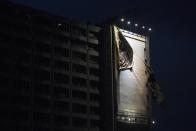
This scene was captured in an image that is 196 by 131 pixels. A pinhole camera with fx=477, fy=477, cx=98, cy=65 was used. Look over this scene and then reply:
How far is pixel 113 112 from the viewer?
7031 centimetres

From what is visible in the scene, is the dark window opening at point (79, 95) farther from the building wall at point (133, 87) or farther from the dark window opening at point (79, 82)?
the building wall at point (133, 87)

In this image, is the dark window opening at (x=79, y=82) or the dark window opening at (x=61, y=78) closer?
the dark window opening at (x=61, y=78)

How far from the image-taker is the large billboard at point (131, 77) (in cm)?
7225

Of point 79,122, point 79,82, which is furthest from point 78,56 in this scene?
point 79,122

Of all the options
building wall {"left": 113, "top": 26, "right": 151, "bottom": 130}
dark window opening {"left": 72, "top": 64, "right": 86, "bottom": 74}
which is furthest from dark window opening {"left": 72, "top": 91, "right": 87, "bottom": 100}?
building wall {"left": 113, "top": 26, "right": 151, "bottom": 130}

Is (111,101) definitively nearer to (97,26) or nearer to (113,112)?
(113,112)

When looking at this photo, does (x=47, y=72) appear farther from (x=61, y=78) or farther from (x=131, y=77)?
(x=131, y=77)

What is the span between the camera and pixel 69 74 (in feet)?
225

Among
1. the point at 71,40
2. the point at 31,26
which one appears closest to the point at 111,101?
the point at 71,40

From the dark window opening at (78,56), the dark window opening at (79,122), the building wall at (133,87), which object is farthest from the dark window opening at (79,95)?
the dark window opening at (78,56)

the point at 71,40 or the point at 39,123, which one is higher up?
the point at 71,40

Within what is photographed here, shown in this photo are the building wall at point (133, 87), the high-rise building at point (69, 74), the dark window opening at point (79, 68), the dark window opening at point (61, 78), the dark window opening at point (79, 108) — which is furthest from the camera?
the building wall at point (133, 87)

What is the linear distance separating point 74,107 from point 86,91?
3.33m

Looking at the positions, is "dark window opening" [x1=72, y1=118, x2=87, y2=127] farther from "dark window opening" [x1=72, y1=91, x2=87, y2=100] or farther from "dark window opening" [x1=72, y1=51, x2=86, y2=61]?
"dark window opening" [x1=72, y1=51, x2=86, y2=61]
